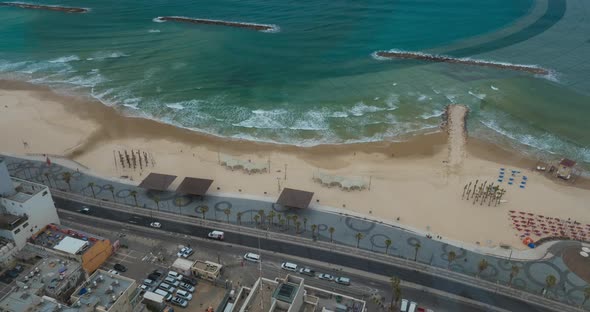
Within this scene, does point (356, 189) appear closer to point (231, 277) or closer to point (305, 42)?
point (231, 277)

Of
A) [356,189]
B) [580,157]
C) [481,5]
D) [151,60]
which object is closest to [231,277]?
[356,189]

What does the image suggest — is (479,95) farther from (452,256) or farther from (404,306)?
(404,306)

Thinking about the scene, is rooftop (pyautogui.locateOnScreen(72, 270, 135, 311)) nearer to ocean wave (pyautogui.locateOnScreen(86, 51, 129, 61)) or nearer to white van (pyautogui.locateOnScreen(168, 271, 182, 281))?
white van (pyautogui.locateOnScreen(168, 271, 182, 281))

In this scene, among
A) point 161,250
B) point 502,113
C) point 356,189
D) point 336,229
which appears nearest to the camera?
point 161,250

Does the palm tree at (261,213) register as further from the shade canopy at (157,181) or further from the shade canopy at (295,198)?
the shade canopy at (157,181)

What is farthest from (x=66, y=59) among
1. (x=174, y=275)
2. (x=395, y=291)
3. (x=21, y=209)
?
(x=395, y=291)

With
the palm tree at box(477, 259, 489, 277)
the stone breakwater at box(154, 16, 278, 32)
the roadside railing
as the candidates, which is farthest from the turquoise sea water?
the palm tree at box(477, 259, 489, 277)
